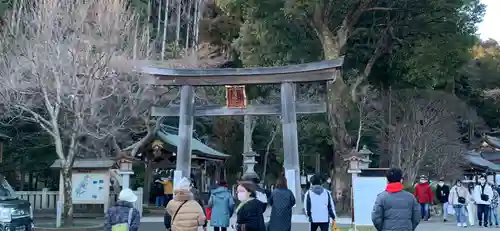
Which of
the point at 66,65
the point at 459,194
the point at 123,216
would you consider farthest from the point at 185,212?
the point at 459,194

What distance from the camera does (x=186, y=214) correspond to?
745 cm

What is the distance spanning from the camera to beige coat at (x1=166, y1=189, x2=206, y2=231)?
7430 millimetres

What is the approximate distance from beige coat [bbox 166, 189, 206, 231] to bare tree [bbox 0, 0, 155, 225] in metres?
11.1

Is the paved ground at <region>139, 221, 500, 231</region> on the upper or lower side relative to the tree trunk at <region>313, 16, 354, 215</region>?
lower

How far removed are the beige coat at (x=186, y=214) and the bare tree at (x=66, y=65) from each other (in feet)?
36.3

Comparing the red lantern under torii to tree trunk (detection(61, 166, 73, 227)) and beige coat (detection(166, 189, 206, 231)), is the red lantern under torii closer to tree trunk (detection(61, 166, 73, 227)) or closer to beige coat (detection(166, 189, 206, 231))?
tree trunk (detection(61, 166, 73, 227))

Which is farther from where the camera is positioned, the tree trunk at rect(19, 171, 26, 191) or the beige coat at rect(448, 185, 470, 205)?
the tree trunk at rect(19, 171, 26, 191)

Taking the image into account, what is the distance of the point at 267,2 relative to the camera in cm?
2361

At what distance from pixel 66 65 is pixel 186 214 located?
40.1 feet

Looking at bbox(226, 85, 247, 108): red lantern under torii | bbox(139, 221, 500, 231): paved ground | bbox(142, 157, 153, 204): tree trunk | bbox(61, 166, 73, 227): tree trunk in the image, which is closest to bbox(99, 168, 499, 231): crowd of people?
bbox(139, 221, 500, 231): paved ground

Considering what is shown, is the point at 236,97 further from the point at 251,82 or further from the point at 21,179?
the point at 21,179

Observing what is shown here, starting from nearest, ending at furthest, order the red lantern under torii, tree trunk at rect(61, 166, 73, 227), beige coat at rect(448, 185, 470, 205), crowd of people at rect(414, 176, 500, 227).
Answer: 1. tree trunk at rect(61, 166, 73, 227)
2. crowd of people at rect(414, 176, 500, 227)
3. beige coat at rect(448, 185, 470, 205)
4. the red lantern under torii

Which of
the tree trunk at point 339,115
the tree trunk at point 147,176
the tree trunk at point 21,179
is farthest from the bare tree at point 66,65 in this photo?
the tree trunk at point 21,179

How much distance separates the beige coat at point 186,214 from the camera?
7430 mm
